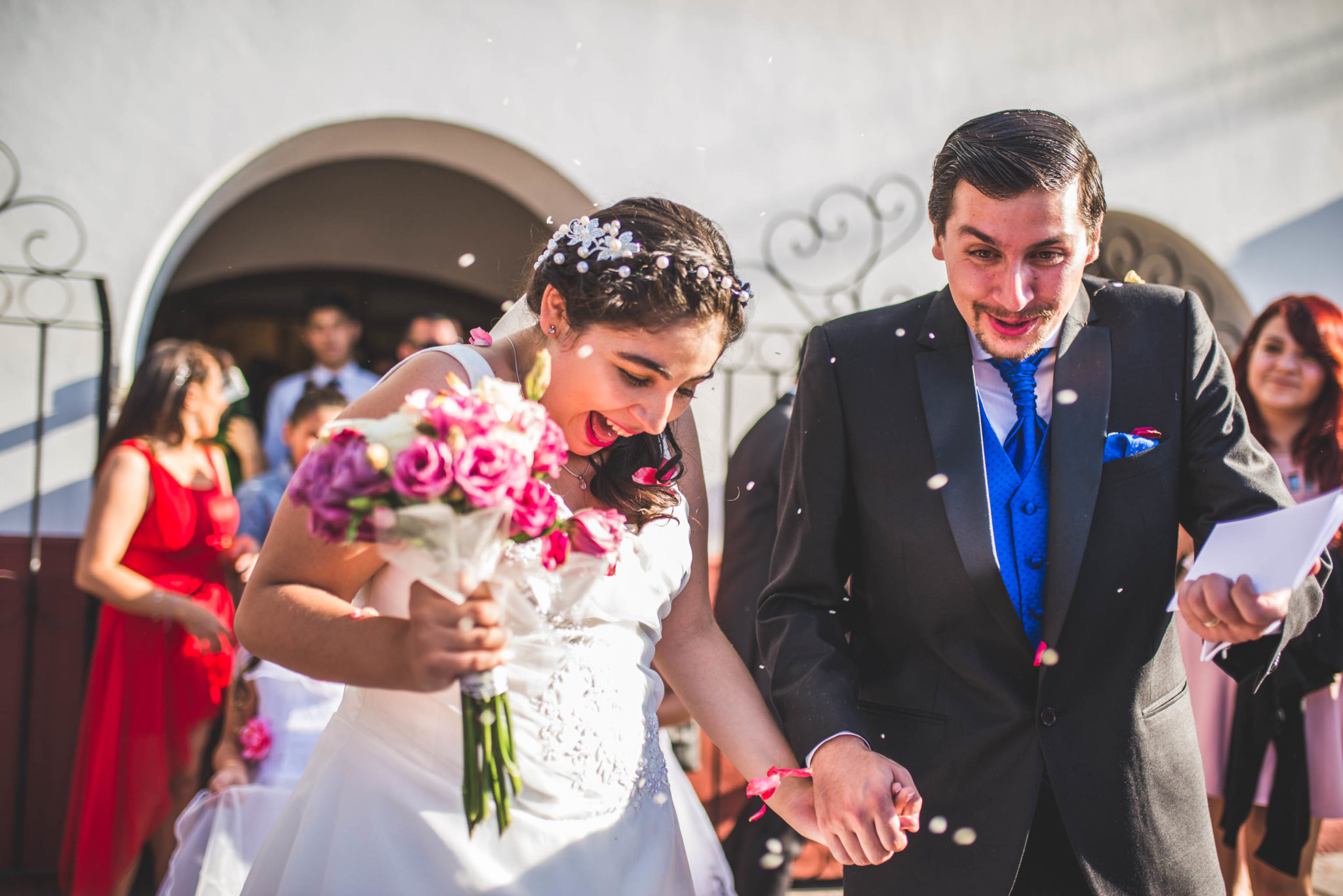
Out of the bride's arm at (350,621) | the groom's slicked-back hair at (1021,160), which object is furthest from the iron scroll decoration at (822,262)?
the bride's arm at (350,621)

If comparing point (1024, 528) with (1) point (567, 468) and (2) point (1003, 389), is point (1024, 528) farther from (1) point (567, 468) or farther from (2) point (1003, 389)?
(1) point (567, 468)

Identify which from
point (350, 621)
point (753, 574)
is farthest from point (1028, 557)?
point (753, 574)

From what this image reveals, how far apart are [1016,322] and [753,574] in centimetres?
175

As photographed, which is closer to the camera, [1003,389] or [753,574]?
[1003,389]

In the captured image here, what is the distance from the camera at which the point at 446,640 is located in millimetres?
1312

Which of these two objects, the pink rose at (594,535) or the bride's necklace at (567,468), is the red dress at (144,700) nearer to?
the bride's necklace at (567,468)

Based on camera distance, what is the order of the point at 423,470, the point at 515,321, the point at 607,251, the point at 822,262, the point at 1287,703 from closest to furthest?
1. the point at 423,470
2. the point at 607,251
3. the point at 515,321
4. the point at 1287,703
5. the point at 822,262

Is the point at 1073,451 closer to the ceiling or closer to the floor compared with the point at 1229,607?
closer to the ceiling

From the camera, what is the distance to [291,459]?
15.9ft

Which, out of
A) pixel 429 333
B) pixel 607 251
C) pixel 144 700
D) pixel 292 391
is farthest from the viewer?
pixel 292 391

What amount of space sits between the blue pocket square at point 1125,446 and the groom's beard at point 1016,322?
22 cm

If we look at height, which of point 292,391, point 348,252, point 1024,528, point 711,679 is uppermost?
point 348,252

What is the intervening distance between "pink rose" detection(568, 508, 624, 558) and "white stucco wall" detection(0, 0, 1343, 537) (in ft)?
10.1

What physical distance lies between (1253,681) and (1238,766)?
213 cm
